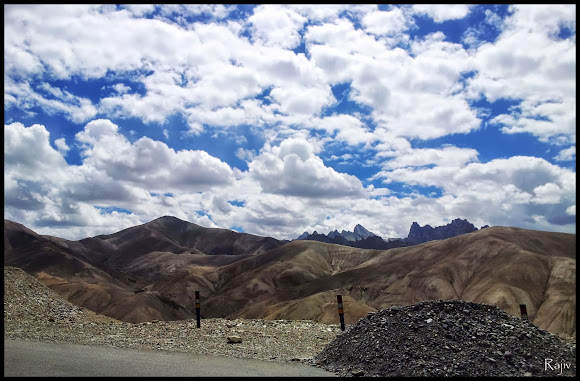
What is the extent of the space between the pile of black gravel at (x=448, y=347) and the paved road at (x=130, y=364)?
114cm

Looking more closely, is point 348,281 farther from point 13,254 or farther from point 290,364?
point 13,254

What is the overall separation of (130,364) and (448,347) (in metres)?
6.21

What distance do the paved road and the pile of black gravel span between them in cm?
114

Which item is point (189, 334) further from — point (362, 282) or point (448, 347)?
point (362, 282)

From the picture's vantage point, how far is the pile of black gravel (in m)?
8.16

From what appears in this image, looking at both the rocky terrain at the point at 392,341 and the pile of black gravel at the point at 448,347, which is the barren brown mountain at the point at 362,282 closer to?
the rocky terrain at the point at 392,341

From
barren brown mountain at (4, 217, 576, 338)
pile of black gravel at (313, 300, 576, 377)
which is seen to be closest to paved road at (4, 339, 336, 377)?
pile of black gravel at (313, 300, 576, 377)

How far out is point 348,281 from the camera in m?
110

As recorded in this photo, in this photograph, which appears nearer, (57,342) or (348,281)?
(57,342)

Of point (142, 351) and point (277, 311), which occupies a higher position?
point (142, 351)

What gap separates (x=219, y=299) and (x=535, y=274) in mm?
78987

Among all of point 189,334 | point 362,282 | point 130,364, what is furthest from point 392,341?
point 362,282

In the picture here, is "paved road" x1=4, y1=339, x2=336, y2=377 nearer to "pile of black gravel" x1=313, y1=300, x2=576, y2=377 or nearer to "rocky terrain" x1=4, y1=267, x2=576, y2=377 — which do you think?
"rocky terrain" x1=4, y1=267, x2=576, y2=377

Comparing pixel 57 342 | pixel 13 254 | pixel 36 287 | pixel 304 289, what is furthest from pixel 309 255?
pixel 57 342
